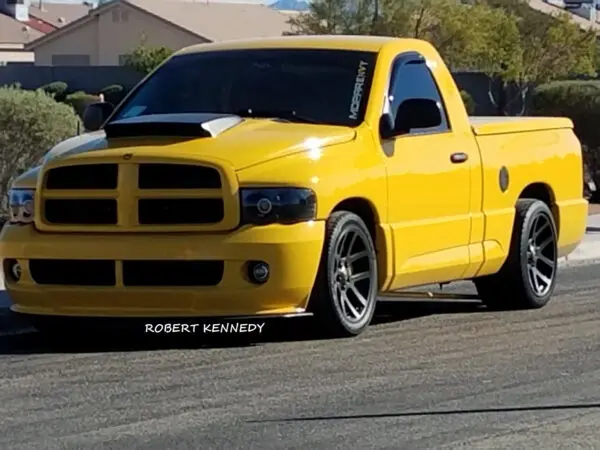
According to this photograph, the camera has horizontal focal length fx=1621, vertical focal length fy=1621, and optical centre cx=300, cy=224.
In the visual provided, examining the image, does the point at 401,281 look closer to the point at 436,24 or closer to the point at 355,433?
the point at 355,433

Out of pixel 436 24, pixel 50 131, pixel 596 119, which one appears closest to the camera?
pixel 50 131

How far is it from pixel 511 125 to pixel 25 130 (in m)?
7.35

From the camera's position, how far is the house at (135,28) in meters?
66.6

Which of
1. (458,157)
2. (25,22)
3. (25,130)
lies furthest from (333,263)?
(25,22)

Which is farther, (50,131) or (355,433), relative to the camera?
(50,131)

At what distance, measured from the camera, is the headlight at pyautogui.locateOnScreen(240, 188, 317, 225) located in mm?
9188

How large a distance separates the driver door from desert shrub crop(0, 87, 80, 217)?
7371 mm

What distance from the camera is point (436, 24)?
4794 cm

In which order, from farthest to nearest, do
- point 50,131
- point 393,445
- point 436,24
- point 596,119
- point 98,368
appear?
point 436,24
point 596,119
point 50,131
point 98,368
point 393,445

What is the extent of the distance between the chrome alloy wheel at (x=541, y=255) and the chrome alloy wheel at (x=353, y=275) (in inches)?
81.3

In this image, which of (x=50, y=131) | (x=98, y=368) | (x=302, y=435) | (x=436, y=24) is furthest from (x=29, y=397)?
(x=436, y=24)

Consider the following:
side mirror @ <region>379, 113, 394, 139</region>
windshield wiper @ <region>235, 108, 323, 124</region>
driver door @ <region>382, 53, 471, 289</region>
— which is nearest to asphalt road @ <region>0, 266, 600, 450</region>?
driver door @ <region>382, 53, 471, 289</region>

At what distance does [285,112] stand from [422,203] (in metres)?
1.06

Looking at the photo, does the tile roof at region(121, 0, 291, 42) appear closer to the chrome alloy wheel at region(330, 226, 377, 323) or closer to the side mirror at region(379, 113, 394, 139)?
the side mirror at region(379, 113, 394, 139)
